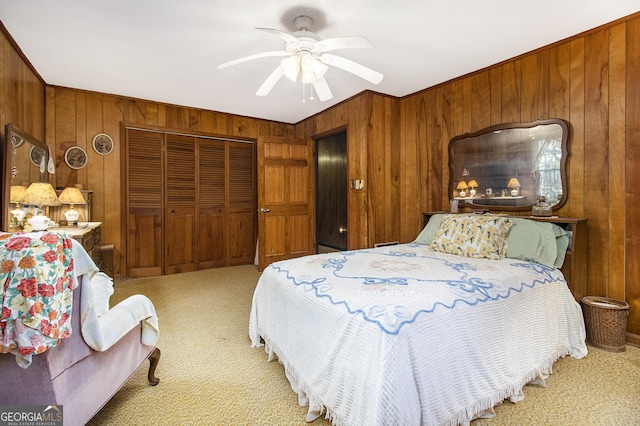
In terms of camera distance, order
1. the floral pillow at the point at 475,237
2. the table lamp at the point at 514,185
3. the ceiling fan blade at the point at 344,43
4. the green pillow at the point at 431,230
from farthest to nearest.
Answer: the green pillow at the point at 431,230, the table lamp at the point at 514,185, the floral pillow at the point at 475,237, the ceiling fan blade at the point at 344,43

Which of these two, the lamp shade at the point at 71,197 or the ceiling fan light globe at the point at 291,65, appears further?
the lamp shade at the point at 71,197

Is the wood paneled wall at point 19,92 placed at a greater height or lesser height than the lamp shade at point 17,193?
greater

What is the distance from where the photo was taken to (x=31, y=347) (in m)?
1.02

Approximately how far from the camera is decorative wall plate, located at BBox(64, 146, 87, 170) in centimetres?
378

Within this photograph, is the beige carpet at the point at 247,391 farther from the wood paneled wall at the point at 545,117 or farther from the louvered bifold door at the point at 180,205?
the louvered bifold door at the point at 180,205

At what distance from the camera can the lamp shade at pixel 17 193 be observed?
2453 mm

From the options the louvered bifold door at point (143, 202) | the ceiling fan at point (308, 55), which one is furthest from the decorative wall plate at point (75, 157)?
the ceiling fan at point (308, 55)

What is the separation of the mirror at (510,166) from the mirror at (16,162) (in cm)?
408

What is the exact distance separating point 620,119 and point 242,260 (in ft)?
15.7

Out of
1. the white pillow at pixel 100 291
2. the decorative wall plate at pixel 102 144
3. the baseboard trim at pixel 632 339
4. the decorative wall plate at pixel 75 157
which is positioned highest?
the decorative wall plate at pixel 102 144

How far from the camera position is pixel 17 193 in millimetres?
2525

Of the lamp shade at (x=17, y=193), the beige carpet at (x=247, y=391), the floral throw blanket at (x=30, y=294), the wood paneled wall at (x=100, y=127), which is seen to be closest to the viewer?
the floral throw blanket at (x=30, y=294)

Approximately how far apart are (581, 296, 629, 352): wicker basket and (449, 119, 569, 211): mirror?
2.80 ft

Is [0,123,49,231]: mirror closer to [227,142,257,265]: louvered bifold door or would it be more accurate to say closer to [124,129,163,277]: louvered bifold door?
[124,129,163,277]: louvered bifold door
